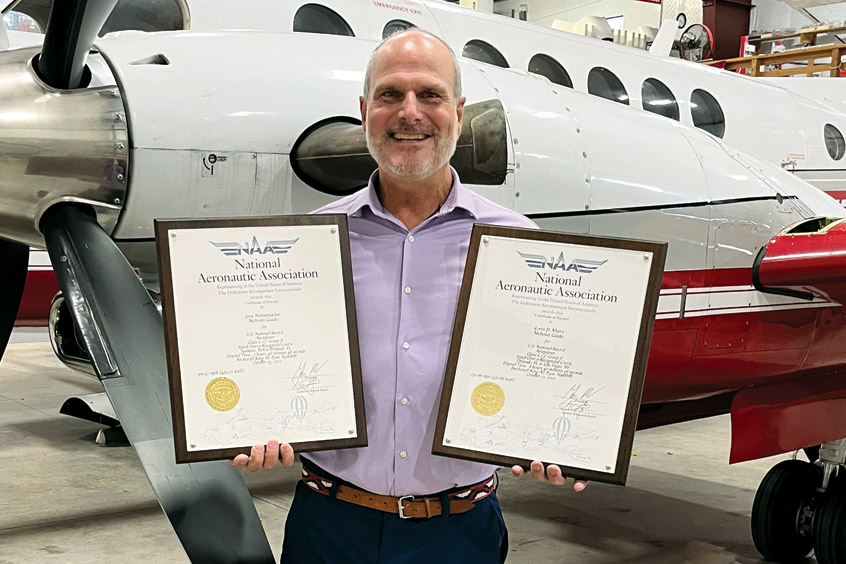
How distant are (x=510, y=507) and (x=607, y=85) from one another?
149 inches

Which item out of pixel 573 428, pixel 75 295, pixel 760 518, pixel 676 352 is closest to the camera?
pixel 573 428

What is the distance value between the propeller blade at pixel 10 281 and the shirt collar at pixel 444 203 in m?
2.05

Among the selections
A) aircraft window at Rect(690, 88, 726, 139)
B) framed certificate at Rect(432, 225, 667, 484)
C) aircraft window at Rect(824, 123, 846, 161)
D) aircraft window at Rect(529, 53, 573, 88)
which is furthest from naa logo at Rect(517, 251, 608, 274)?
aircraft window at Rect(824, 123, 846, 161)

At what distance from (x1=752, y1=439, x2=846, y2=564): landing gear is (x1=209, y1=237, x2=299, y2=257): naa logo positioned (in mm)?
3889

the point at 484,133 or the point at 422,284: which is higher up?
the point at 484,133

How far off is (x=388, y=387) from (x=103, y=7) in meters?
1.91

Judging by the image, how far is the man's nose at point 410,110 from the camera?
223 cm

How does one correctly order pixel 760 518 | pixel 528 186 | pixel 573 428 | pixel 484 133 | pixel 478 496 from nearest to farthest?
pixel 573 428, pixel 478 496, pixel 484 133, pixel 528 186, pixel 760 518

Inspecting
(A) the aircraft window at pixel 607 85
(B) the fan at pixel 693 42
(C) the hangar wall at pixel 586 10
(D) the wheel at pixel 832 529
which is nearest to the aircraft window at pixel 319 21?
(A) the aircraft window at pixel 607 85

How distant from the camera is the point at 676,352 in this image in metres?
4.55

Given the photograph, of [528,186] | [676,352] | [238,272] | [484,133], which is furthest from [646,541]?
[238,272]

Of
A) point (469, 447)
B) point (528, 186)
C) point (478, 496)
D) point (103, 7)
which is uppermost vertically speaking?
point (103, 7)

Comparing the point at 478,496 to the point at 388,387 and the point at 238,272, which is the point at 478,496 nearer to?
the point at 388,387
